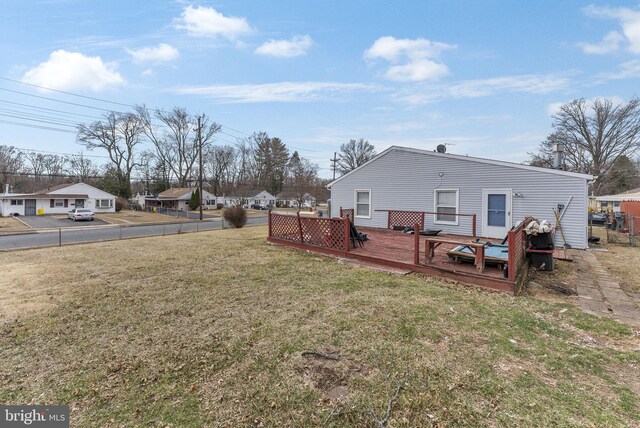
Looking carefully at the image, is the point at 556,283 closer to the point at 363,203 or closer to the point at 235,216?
the point at 363,203

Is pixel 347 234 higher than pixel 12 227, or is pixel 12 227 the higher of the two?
pixel 347 234

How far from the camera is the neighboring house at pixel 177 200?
143 feet

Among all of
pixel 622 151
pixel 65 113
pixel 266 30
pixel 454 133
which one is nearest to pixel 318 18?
pixel 266 30

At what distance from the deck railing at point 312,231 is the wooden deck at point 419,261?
0.16 m

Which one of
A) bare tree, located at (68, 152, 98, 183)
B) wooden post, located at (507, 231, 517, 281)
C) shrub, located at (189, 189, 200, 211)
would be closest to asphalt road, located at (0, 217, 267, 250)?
wooden post, located at (507, 231, 517, 281)

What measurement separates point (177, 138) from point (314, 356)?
52.6 m

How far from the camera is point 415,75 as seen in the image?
15383mm

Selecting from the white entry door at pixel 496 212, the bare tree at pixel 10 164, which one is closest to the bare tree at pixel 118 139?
the bare tree at pixel 10 164

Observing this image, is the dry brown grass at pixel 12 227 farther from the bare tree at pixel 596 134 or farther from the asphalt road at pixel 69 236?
the bare tree at pixel 596 134

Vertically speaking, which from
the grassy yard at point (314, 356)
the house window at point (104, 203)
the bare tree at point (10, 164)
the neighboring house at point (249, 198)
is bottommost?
the grassy yard at point (314, 356)

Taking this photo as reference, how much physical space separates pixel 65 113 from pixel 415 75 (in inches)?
1229

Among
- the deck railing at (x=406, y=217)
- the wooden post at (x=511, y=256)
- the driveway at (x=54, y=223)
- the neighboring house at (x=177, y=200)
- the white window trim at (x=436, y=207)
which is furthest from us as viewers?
the neighboring house at (x=177, y=200)

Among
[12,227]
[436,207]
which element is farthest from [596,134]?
[12,227]

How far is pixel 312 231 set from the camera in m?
8.89
